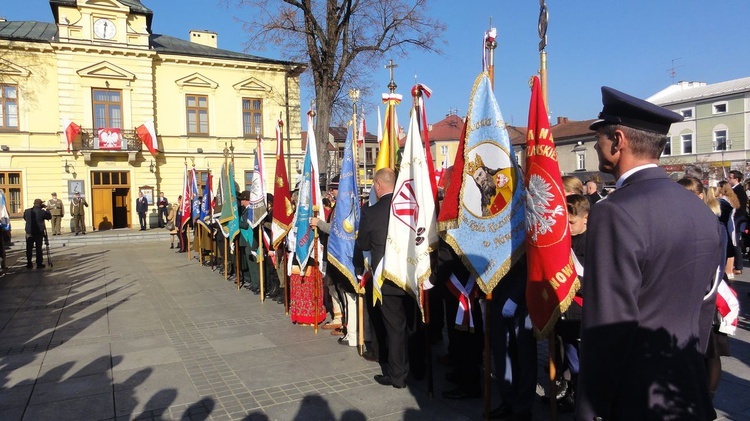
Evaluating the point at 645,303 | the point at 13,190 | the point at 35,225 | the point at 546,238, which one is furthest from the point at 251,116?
the point at 645,303

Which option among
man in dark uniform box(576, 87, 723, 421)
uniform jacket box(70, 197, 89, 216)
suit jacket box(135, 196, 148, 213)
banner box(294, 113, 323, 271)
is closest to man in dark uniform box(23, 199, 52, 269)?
banner box(294, 113, 323, 271)

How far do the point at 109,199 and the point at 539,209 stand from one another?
3056 cm

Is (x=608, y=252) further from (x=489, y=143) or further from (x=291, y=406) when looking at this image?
(x=291, y=406)

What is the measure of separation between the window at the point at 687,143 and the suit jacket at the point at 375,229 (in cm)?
5167

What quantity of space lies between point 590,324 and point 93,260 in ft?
58.0

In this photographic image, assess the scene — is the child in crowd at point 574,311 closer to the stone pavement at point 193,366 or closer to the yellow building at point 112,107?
the stone pavement at point 193,366

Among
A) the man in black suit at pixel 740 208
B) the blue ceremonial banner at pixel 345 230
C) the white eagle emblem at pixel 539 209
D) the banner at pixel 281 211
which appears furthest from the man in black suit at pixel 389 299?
the man in black suit at pixel 740 208

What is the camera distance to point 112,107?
29578mm

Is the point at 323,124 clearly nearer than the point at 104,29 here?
Yes

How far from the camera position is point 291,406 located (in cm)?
464

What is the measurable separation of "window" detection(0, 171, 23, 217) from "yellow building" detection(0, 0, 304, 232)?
54 millimetres

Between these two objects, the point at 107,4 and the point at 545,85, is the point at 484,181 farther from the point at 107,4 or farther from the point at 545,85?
the point at 107,4

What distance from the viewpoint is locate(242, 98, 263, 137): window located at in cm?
3309

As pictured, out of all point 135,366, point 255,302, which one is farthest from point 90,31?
point 135,366
